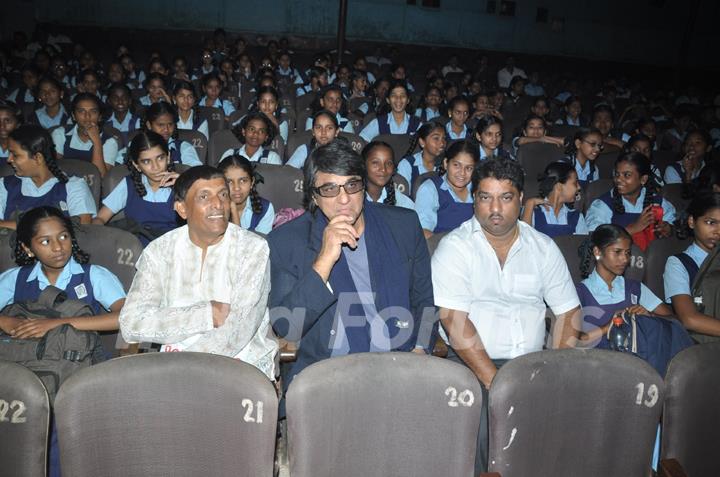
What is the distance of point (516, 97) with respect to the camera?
28.2 feet

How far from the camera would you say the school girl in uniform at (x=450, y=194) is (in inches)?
137

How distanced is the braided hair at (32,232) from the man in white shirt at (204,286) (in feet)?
1.68

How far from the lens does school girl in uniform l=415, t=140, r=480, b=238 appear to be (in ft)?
11.4

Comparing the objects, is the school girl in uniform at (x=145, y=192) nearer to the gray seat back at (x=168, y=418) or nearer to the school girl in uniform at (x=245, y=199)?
the school girl in uniform at (x=245, y=199)

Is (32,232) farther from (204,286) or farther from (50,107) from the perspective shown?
(50,107)

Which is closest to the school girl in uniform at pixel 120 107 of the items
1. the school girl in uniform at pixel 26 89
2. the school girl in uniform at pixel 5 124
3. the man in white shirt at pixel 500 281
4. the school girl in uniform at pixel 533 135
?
the school girl in uniform at pixel 26 89

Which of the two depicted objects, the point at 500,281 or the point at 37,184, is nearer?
the point at 500,281

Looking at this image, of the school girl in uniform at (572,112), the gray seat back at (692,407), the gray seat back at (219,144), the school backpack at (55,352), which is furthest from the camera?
the school girl in uniform at (572,112)

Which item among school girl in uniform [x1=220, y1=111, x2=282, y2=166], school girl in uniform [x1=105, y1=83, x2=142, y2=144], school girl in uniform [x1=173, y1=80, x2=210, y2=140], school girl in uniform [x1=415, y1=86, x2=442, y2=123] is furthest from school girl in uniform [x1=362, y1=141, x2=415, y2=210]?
school girl in uniform [x1=415, y1=86, x2=442, y2=123]

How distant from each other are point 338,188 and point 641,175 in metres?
2.52

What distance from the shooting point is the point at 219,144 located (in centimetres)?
459

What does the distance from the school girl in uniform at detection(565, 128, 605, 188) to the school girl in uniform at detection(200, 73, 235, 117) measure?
387 cm

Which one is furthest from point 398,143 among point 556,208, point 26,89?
point 26,89

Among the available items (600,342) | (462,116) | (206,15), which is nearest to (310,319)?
(600,342)
